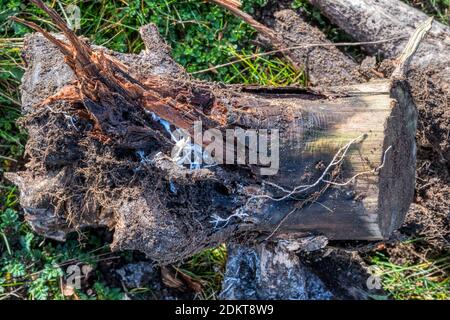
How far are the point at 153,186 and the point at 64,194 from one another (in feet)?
1.36

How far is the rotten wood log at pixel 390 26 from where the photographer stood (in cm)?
256

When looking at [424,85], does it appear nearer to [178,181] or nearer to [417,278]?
[417,278]

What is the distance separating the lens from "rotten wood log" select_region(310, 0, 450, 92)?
8.41 ft

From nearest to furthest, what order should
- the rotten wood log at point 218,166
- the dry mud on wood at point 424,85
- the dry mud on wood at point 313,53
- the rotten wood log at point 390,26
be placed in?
1. the rotten wood log at point 218,166
2. the dry mud on wood at point 424,85
3. the rotten wood log at point 390,26
4. the dry mud on wood at point 313,53

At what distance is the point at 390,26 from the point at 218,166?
4.38ft

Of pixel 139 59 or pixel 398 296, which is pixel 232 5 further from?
pixel 398 296

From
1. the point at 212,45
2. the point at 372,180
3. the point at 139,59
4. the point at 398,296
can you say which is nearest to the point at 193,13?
the point at 212,45

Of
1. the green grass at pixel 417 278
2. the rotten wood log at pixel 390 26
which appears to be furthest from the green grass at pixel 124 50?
the rotten wood log at pixel 390 26

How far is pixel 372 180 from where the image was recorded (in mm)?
1905

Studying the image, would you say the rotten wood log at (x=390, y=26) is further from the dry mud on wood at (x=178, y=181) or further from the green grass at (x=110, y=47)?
the dry mud on wood at (x=178, y=181)

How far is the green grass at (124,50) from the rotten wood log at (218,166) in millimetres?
762

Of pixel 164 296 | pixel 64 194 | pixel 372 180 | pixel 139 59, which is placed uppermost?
pixel 139 59

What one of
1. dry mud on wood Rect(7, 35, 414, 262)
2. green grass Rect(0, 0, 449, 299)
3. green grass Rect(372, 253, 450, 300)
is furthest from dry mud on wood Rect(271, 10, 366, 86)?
green grass Rect(372, 253, 450, 300)

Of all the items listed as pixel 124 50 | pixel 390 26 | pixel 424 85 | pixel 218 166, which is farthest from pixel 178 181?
pixel 390 26
